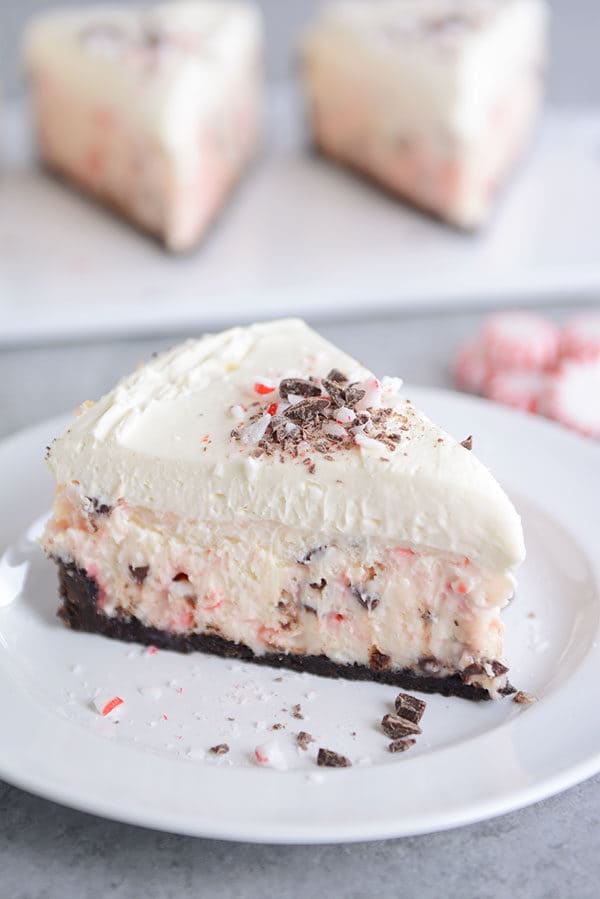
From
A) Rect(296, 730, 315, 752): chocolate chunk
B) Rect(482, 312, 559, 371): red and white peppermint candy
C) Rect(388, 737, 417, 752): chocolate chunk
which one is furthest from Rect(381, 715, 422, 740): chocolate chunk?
Rect(482, 312, 559, 371): red and white peppermint candy

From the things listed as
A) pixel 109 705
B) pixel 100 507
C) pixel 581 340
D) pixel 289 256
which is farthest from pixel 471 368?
pixel 109 705

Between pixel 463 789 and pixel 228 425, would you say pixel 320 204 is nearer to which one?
pixel 228 425

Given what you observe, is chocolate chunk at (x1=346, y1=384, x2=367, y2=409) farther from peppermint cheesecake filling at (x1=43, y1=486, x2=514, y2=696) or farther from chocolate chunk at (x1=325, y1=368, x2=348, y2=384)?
peppermint cheesecake filling at (x1=43, y1=486, x2=514, y2=696)

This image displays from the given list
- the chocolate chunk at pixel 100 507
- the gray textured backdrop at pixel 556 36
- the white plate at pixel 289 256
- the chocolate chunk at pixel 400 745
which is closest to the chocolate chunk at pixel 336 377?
the chocolate chunk at pixel 100 507

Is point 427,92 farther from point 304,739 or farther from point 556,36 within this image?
point 304,739

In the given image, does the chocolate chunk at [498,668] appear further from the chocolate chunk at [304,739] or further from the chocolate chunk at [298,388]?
the chocolate chunk at [298,388]

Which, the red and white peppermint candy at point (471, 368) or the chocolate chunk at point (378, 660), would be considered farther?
the red and white peppermint candy at point (471, 368)
